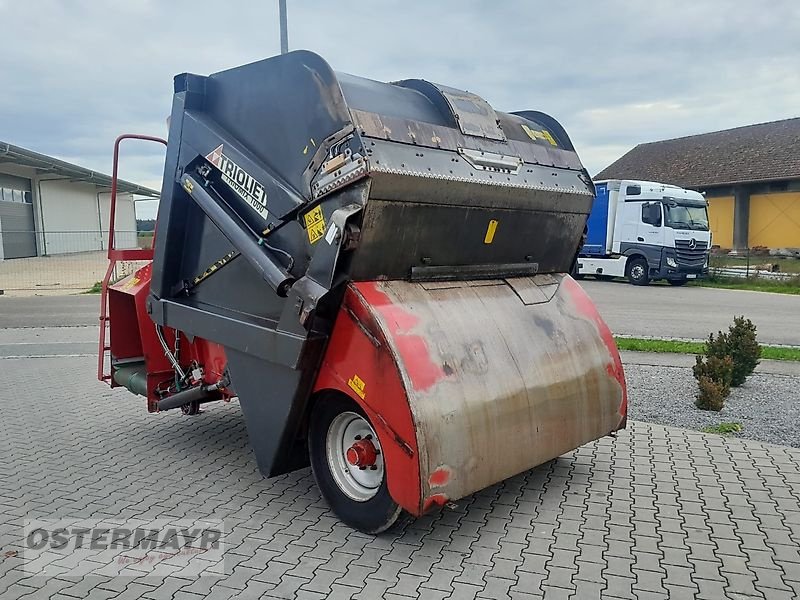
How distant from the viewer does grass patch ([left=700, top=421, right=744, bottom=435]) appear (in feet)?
19.4

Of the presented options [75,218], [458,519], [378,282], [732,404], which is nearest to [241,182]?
[378,282]

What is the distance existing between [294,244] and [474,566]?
1.99 metres

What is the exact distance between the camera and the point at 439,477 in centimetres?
352

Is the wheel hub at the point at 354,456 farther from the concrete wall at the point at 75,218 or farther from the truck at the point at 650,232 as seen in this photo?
the concrete wall at the point at 75,218

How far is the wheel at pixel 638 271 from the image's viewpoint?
829 inches

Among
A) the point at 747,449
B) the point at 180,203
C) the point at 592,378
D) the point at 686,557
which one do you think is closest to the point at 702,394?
the point at 747,449

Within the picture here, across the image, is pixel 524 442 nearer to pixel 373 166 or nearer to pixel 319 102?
pixel 373 166

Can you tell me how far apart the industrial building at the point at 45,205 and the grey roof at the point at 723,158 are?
82.9 feet

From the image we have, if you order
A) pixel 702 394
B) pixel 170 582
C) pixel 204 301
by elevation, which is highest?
pixel 204 301

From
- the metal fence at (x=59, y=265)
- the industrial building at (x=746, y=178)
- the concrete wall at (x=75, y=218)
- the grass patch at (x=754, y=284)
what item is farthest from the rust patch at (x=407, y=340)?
the industrial building at (x=746, y=178)

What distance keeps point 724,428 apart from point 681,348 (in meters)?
3.79

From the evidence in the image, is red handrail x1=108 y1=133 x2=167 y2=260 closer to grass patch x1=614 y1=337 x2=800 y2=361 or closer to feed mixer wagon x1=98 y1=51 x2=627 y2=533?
feed mixer wagon x1=98 y1=51 x2=627 y2=533

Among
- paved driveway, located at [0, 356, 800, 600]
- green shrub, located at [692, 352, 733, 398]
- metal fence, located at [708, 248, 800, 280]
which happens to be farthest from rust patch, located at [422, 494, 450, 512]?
metal fence, located at [708, 248, 800, 280]

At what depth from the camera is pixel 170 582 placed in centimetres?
338
